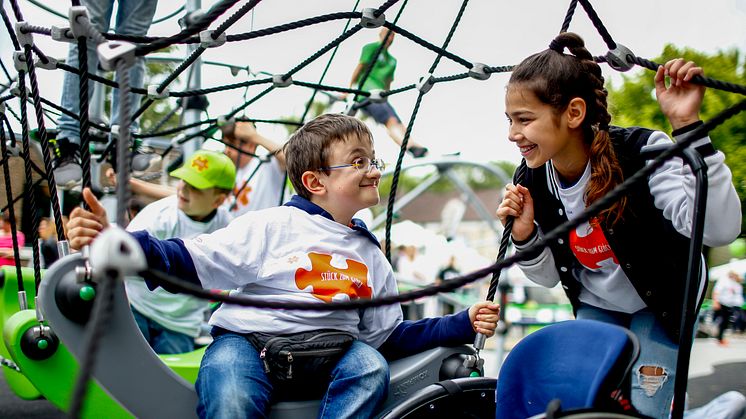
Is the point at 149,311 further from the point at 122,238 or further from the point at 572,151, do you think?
the point at 122,238

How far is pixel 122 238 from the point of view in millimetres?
825

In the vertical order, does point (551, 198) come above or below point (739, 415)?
above

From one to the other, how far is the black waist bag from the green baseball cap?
58.6 inches

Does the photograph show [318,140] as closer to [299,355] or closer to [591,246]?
[299,355]

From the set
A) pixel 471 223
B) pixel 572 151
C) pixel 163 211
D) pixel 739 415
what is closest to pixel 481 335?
pixel 572 151

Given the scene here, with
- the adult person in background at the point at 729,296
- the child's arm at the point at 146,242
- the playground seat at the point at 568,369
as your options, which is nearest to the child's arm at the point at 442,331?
the playground seat at the point at 568,369

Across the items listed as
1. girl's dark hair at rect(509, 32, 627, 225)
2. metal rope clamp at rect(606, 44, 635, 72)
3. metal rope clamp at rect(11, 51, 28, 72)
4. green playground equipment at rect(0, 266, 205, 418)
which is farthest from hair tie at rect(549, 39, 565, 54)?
metal rope clamp at rect(11, 51, 28, 72)

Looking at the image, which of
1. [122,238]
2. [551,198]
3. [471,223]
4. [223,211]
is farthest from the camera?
[471,223]

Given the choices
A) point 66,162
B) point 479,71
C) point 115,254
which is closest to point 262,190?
point 66,162

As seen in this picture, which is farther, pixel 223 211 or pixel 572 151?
pixel 223 211

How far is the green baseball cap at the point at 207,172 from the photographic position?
2.88 m

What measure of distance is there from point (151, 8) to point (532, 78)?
203cm

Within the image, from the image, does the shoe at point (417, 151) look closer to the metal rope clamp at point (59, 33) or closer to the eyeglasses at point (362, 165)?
the eyeglasses at point (362, 165)

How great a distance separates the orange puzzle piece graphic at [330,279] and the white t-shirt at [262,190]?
6.07 feet
